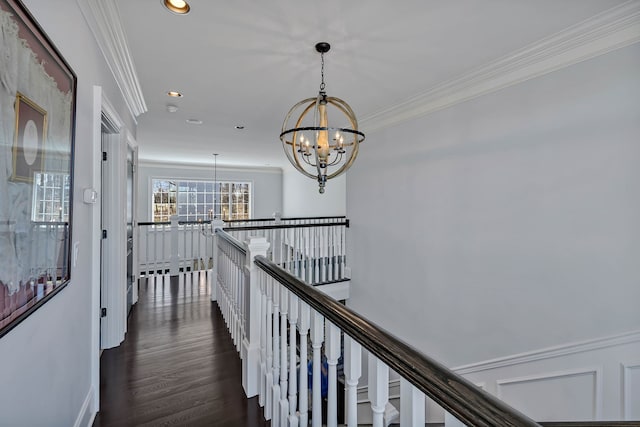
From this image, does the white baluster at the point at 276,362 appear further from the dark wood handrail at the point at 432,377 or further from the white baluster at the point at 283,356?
the dark wood handrail at the point at 432,377

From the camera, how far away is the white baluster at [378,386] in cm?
80

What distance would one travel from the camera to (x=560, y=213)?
2316 millimetres

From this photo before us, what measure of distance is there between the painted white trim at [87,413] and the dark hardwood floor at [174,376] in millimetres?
53

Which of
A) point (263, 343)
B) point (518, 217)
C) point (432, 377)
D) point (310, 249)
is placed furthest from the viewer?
point (310, 249)

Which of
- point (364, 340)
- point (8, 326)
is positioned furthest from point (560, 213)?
point (8, 326)

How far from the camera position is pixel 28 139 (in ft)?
3.11

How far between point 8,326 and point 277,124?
399cm

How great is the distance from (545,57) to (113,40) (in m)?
3.20

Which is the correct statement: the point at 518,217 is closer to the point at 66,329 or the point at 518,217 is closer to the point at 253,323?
the point at 253,323

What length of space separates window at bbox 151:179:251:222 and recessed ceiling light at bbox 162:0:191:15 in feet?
23.3

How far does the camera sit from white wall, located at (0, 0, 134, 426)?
3.18 ft

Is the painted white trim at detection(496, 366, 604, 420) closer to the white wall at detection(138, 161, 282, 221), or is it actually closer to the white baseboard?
the white baseboard

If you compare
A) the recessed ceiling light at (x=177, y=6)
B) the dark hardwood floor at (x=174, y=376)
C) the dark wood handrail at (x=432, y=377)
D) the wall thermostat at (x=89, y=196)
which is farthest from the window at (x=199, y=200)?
the dark wood handrail at (x=432, y=377)

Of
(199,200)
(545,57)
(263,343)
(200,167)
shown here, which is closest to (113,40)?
(263,343)
